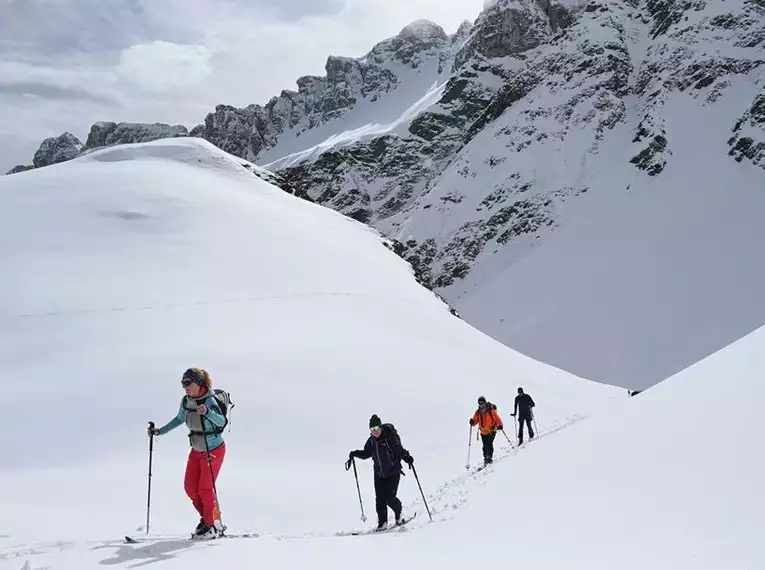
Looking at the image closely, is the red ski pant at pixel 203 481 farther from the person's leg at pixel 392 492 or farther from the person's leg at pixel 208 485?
the person's leg at pixel 392 492

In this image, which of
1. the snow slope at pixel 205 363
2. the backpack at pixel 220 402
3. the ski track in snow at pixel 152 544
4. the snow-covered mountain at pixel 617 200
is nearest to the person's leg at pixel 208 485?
the backpack at pixel 220 402

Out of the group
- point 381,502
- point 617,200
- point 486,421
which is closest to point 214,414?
point 381,502

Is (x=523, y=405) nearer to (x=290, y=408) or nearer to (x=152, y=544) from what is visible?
(x=290, y=408)

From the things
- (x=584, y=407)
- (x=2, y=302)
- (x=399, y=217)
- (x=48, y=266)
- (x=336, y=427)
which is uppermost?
(x=399, y=217)

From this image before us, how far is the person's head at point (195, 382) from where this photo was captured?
7.52m

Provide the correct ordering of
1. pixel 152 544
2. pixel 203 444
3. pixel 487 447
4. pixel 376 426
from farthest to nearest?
pixel 487 447, pixel 376 426, pixel 203 444, pixel 152 544

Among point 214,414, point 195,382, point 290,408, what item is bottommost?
point 214,414

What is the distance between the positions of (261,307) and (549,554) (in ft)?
65.6

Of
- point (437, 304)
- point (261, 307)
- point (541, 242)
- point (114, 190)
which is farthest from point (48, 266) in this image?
point (541, 242)

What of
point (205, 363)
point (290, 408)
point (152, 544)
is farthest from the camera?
point (205, 363)

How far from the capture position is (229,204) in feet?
120

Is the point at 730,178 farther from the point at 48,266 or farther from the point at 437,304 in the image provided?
the point at 48,266

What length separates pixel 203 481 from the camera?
25.4 ft

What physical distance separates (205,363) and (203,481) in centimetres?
1150
